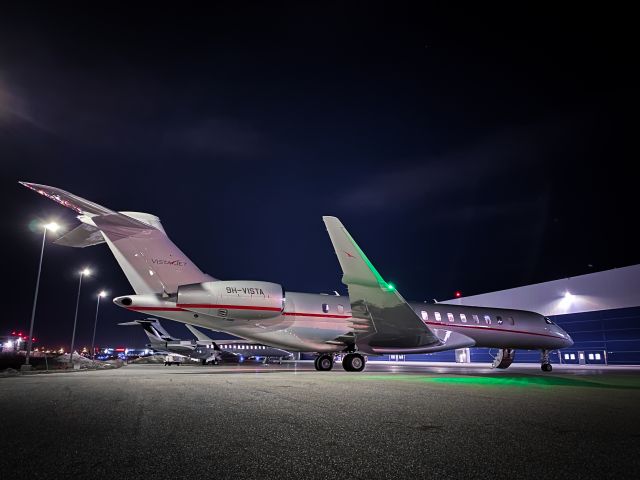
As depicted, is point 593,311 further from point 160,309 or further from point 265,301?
point 160,309

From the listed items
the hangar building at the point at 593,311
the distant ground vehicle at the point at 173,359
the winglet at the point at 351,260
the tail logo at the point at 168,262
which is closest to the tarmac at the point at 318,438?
the winglet at the point at 351,260

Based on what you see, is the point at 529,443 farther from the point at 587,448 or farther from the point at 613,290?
the point at 613,290

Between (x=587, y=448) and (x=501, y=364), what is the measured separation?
69.1 feet

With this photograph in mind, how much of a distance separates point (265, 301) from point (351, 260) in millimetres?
3522

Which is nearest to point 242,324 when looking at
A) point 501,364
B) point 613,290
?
point 501,364

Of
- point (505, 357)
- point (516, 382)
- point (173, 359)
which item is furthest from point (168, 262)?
point (173, 359)

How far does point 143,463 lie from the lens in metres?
2.93

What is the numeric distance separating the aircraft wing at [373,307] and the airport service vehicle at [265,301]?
0.03 m

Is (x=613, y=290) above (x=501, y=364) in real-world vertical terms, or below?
above

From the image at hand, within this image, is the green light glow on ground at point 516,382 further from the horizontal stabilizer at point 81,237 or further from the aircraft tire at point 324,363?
the horizontal stabilizer at point 81,237

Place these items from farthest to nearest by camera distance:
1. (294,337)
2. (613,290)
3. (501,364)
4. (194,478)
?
(613,290) → (501,364) → (294,337) → (194,478)

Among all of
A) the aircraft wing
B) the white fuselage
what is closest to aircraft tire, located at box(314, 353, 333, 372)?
the white fuselage

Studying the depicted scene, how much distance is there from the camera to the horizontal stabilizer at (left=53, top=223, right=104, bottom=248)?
13.4m

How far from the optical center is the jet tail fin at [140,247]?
13.4 meters
